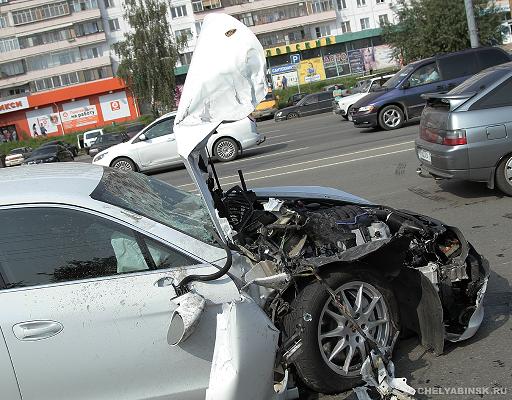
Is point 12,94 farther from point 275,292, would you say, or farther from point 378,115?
point 275,292

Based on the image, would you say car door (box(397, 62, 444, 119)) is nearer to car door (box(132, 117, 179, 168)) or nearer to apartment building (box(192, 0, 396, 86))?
car door (box(132, 117, 179, 168))

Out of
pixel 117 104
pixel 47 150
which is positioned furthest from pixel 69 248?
pixel 117 104

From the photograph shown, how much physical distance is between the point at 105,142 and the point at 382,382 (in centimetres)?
3226

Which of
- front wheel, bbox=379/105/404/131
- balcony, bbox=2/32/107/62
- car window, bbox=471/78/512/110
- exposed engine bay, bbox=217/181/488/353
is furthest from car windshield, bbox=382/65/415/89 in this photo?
balcony, bbox=2/32/107/62

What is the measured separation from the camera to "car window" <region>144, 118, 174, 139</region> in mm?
16719

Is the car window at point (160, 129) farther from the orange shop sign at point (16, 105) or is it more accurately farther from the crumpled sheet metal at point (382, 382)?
the orange shop sign at point (16, 105)

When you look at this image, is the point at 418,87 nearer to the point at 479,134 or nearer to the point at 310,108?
the point at 479,134

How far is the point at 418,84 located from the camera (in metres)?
16.9

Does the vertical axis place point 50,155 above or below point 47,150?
below

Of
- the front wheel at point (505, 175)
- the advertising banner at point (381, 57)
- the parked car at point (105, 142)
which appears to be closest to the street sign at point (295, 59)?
the advertising banner at point (381, 57)

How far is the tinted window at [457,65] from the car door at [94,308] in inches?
590

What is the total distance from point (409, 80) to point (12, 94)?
6749 centimetres

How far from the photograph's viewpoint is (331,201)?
482 cm

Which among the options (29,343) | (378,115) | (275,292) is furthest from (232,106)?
(378,115)
